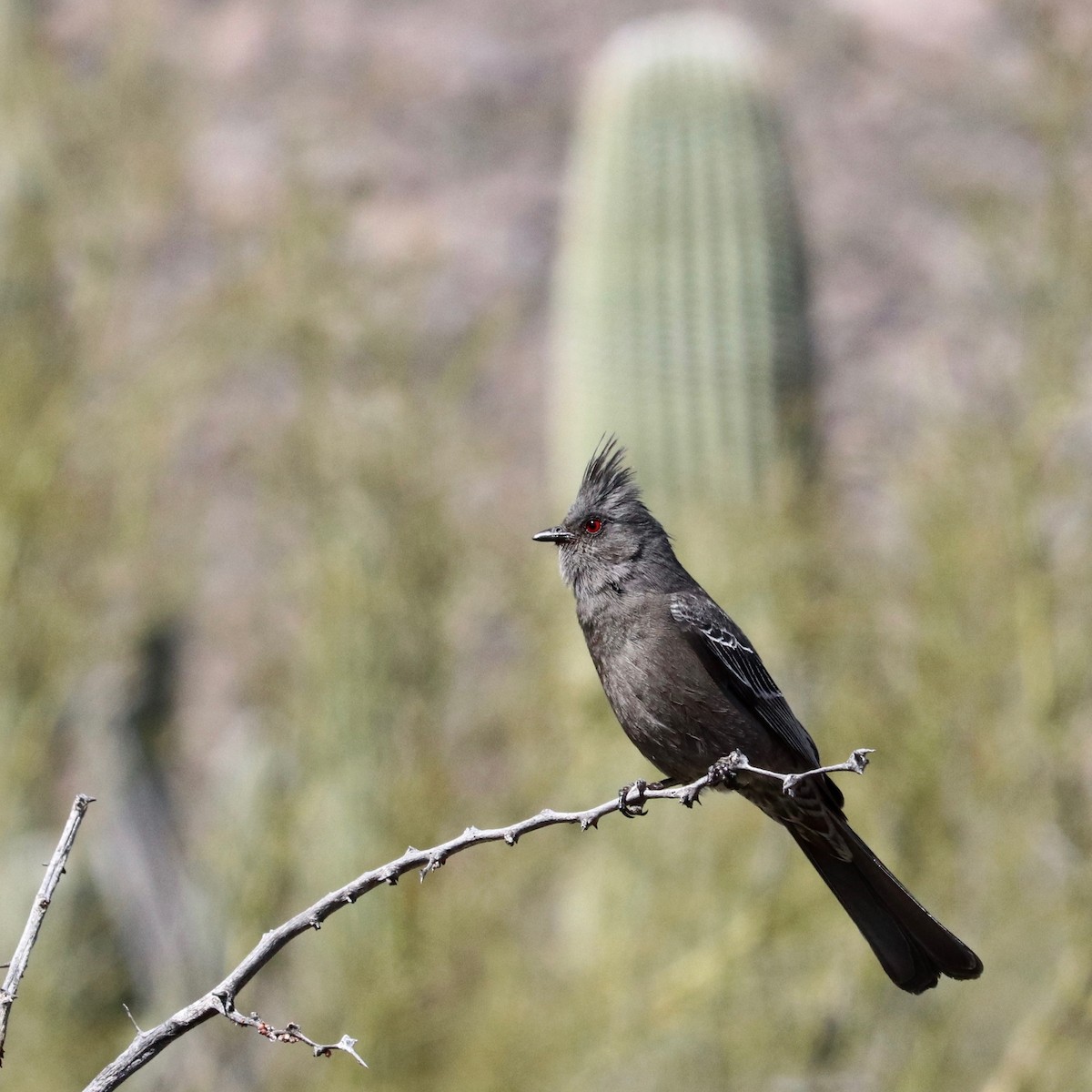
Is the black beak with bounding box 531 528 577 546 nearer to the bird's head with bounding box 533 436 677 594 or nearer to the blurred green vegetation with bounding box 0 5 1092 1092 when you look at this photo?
the bird's head with bounding box 533 436 677 594

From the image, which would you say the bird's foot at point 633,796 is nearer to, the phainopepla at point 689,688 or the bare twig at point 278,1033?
the phainopepla at point 689,688

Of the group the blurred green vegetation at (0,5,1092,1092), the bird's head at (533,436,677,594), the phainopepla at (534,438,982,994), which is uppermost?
the blurred green vegetation at (0,5,1092,1092)

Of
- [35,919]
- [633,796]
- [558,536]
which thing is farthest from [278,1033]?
[558,536]

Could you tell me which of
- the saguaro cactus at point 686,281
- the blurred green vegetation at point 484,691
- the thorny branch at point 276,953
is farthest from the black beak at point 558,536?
the saguaro cactus at point 686,281

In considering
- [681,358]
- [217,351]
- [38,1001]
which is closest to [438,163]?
[681,358]

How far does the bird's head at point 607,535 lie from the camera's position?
377cm

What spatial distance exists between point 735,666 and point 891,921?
790 millimetres

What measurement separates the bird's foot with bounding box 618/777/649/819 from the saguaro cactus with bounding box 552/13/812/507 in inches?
286

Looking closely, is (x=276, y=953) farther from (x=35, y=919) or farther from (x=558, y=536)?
(x=558, y=536)

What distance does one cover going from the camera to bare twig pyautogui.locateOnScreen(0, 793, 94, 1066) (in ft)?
6.76

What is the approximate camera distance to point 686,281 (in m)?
11.6

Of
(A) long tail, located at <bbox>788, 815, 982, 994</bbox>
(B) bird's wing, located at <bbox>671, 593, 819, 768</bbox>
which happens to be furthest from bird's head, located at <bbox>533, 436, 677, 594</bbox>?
(A) long tail, located at <bbox>788, 815, 982, 994</bbox>

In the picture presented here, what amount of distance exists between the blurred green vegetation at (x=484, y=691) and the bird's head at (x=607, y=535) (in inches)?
133

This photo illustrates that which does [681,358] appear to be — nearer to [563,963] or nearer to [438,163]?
[563,963]
